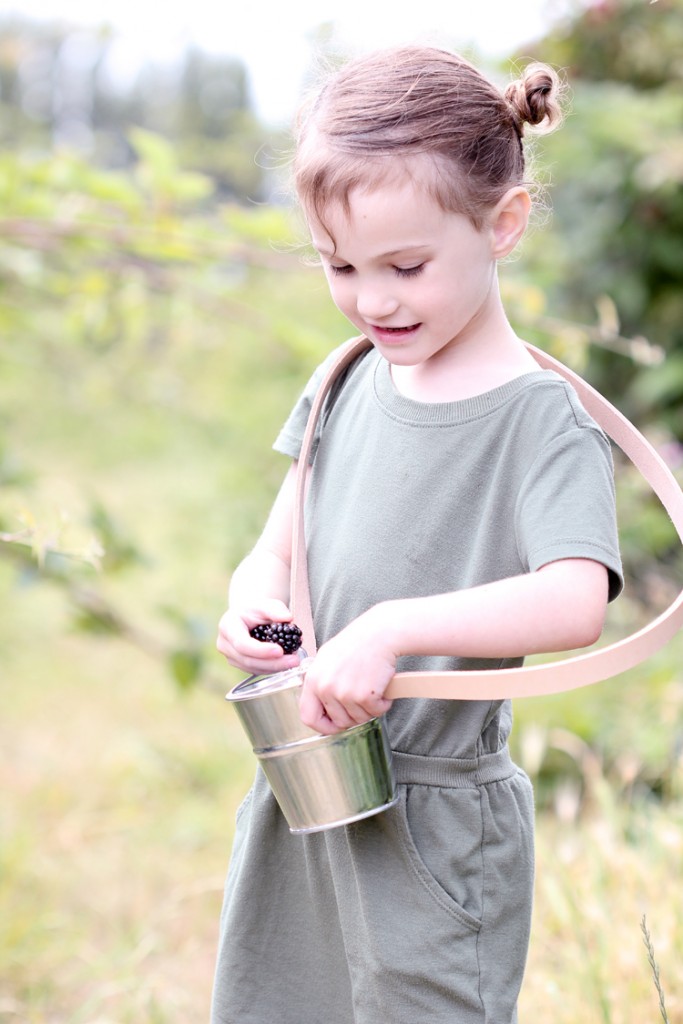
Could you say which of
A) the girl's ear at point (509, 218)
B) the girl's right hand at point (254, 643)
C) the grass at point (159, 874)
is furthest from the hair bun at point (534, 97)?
the grass at point (159, 874)

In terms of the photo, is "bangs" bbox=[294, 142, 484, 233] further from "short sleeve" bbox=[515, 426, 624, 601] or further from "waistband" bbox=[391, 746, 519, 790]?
"waistband" bbox=[391, 746, 519, 790]

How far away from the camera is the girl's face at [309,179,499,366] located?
1336 mm

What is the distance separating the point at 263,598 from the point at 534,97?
70 cm

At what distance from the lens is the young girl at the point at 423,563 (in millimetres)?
1326

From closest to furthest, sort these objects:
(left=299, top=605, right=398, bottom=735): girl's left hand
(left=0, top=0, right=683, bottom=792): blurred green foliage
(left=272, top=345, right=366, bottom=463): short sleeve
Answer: (left=299, top=605, right=398, bottom=735): girl's left hand → (left=272, top=345, right=366, bottom=463): short sleeve → (left=0, top=0, right=683, bottom=792): blurred green foliage

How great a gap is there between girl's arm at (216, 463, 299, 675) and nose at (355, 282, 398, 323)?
0.37 m

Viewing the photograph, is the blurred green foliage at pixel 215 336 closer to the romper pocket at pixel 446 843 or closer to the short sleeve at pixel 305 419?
the short sleeve at pixel 305 419

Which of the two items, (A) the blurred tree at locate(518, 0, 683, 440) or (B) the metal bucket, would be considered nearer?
(B) the metal bucket

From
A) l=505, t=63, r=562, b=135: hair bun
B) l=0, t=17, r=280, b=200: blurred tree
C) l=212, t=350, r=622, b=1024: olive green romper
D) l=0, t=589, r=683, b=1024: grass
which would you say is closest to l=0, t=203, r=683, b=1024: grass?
l=0, t=589, r=683, b=1024: grass

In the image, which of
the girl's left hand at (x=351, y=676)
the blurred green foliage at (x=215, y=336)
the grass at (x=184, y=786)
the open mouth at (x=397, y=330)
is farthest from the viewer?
the blurred green foliage at (x=215, y=336)

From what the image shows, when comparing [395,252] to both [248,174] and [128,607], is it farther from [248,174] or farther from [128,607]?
[248,174]

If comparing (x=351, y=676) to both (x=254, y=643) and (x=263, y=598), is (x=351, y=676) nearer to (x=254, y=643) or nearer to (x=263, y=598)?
(x=254, y=643)

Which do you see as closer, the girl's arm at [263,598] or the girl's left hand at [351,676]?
the girl's left hand at [351,676]

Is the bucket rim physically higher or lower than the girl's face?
lower
